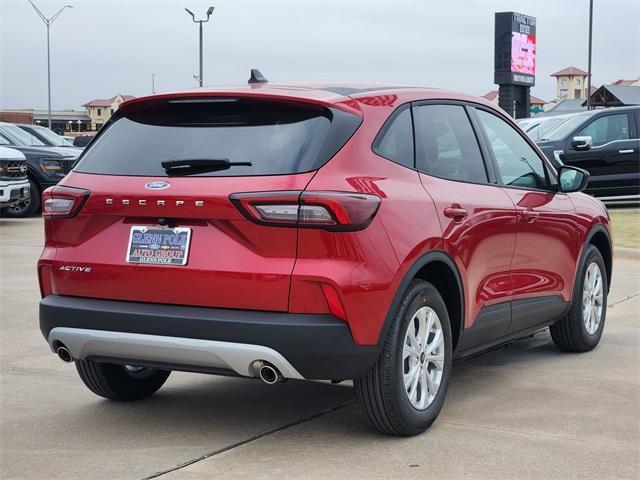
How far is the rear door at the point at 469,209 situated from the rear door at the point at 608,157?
13.5 meters

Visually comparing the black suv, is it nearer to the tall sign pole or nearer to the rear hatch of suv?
the rear hatch of suv

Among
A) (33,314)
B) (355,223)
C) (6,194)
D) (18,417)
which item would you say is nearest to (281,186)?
(355,223)

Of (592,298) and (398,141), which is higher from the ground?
(398,141)

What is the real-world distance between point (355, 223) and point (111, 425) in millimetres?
1697

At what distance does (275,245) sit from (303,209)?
0.19m

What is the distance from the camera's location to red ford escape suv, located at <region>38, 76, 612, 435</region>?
4.63 metres

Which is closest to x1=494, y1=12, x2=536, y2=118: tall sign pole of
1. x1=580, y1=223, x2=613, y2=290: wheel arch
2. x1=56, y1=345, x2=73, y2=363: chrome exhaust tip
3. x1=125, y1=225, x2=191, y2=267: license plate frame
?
x1=580, y1=223, x2=613, y2=290: wheel arch

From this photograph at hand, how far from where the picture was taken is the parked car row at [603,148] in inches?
757

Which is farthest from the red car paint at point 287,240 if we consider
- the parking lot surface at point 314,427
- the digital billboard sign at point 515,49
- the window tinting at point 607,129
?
the digital billboard sign at point 515,49

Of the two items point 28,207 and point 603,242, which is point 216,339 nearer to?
point 603,242

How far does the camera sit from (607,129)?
19844mm

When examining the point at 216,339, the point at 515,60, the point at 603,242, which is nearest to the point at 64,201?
the point at 216,339

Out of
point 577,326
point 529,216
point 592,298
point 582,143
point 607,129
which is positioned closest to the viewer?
point 529,216

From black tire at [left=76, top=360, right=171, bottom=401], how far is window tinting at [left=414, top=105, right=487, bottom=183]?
1.89 metres
